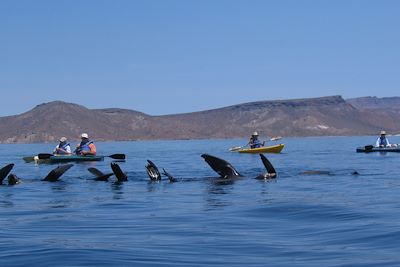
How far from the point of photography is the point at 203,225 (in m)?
13.9

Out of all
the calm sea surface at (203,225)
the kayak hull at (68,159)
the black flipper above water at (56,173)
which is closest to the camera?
the calm sea surface at (203,225)

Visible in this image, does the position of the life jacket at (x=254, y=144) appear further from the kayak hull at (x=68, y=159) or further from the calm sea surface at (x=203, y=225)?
the calm sea surface at (x=203, y=225)

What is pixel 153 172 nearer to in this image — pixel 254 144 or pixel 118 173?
pixel 118 173

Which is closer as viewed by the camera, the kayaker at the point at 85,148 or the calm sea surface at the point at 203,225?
the calm sea surface at the point at 203,225

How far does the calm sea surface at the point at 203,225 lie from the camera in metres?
10.5

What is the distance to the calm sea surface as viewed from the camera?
34.3 feet

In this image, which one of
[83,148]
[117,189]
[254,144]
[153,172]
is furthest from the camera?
[254,144]

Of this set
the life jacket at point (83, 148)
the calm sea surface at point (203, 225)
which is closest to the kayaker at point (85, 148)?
the life jacket at point (83, 148)

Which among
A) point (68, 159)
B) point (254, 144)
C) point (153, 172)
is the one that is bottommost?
point (153, 172)

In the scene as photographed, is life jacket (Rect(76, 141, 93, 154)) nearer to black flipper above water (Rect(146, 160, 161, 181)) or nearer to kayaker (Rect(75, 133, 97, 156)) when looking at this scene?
kayaker (Rect(75, 133, 97, 156))

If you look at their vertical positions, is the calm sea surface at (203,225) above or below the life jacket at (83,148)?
below

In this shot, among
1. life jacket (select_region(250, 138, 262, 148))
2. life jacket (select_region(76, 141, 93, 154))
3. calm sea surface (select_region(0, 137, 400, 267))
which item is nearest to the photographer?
calm sea surface (select_region(0, 137, 400, 267))

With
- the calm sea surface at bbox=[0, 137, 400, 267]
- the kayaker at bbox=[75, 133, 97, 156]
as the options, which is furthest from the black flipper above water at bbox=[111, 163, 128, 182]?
the kayaker at bbox=[75, 133, 97, 156]

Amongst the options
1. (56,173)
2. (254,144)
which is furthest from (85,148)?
(254,144)
